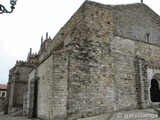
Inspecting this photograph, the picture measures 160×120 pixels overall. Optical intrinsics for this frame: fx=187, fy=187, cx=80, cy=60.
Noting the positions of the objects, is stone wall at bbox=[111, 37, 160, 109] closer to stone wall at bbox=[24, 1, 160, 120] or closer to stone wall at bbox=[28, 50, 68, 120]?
stone wall at bbox=[24, 1, 160, 120]

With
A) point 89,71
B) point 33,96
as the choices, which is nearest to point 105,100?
point 89,71

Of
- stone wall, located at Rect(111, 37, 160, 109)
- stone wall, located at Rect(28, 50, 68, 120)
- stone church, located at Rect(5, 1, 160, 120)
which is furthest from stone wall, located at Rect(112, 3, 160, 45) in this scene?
stone wall, located at Rect(28, 50, 68, 120)

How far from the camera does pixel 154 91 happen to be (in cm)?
1366

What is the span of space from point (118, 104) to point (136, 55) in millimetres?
3907

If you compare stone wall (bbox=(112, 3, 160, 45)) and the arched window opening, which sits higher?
stone wall (bbox=(112, 3, 160, 45))

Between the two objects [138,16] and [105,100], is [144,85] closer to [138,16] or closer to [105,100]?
[105,100]

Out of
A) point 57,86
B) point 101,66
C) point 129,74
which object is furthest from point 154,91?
point 57,86

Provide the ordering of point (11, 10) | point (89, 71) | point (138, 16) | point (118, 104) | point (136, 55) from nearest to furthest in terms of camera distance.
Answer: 1. point (11, 10)
2. point (89, 71)
3. point (118, 104)
4. point (136, 55)
5. point (138, 16)

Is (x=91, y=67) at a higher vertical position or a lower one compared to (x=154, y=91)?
higher

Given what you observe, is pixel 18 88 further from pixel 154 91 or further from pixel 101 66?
pixel 154 91

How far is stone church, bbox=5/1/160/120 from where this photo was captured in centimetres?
973

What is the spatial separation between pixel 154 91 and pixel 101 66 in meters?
5.17

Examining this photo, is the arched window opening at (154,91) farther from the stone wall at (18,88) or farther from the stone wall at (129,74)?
the stone wall at (18,88)

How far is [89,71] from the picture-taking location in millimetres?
10703
